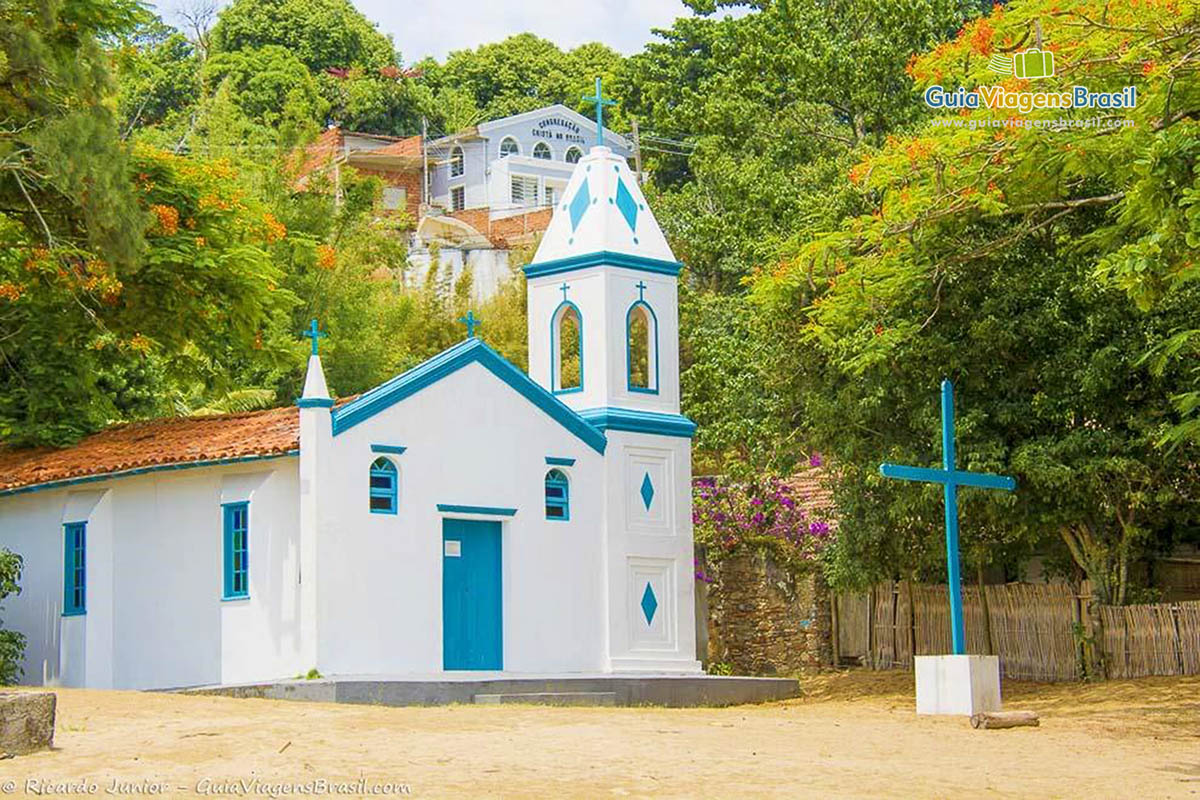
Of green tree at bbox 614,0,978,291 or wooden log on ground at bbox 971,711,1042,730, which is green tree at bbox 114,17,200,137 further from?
wooden log on ground at bbox 971,711,1042,730

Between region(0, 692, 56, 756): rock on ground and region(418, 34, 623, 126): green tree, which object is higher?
region(418, 34, 623, 126): green tree

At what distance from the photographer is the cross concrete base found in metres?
21.1

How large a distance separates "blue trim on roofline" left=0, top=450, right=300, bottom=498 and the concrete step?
4039 millimetres

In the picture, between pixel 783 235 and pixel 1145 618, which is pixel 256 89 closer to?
pixel 783 235

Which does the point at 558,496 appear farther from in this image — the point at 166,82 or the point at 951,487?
the point at 166,82

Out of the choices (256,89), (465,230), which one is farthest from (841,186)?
(256,89)

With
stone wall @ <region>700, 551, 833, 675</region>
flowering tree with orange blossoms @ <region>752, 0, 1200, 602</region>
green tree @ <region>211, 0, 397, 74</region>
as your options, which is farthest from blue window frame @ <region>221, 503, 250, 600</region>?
green tree @ <region>211, 0, 397, 74</region>

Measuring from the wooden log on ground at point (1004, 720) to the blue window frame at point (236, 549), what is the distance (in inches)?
379

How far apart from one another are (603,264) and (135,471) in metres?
7.26

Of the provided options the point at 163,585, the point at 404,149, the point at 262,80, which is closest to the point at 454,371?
the point at 163,585

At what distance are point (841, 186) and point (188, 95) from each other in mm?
54923

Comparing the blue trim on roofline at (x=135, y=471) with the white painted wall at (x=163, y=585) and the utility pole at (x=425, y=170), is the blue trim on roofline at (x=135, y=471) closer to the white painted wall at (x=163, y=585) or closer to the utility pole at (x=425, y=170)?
the white painted wall at (x=163, y=585)

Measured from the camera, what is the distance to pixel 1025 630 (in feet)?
95.7

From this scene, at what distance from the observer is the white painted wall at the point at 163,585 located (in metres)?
24.0
